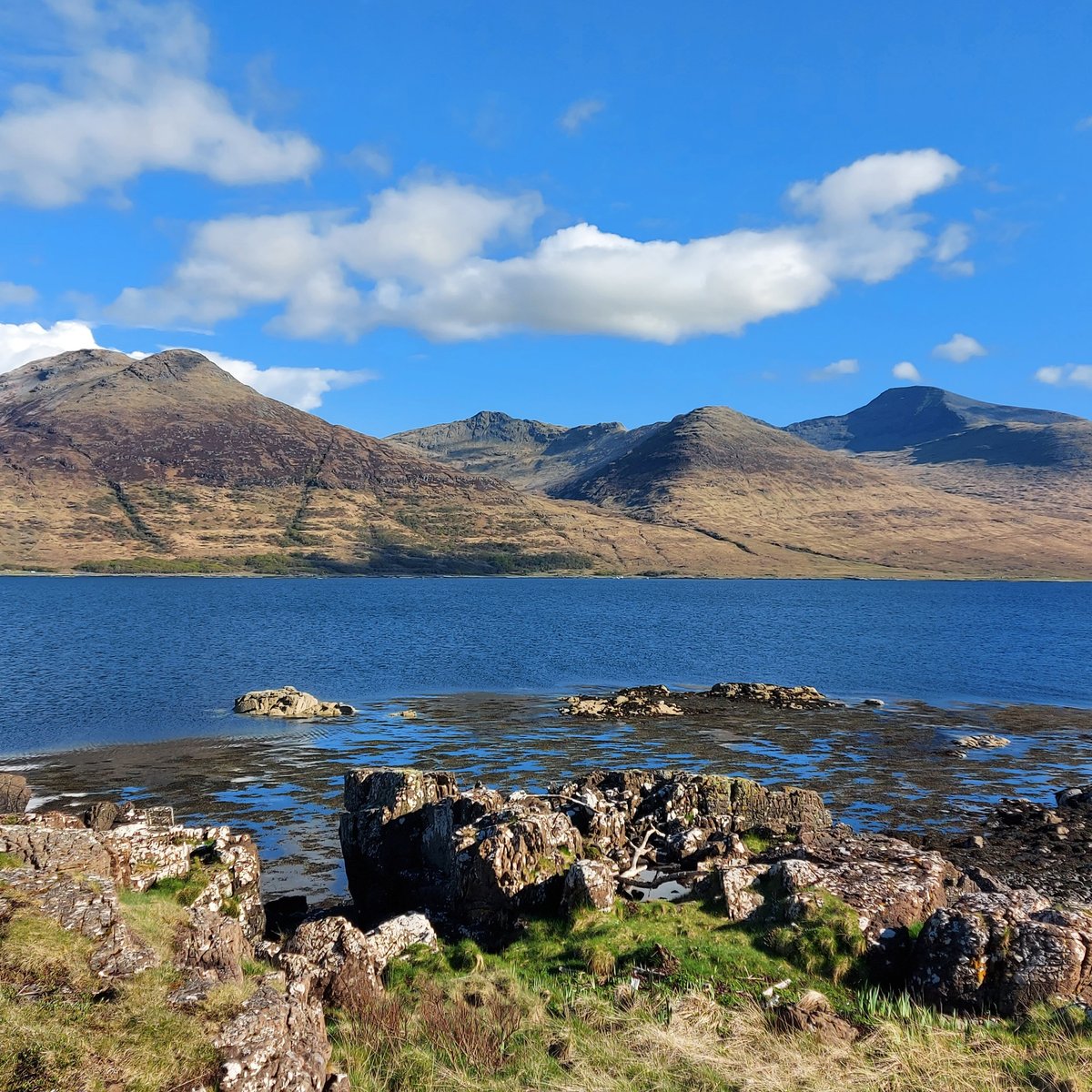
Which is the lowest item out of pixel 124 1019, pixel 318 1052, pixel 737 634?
pixel 737 634

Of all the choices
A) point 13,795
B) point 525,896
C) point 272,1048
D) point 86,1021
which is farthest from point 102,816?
point 272,1048

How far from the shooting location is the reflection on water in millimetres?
35531

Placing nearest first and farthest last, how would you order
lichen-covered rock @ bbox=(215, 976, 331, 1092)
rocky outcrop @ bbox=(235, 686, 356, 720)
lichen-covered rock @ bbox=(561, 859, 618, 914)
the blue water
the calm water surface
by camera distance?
1. lichen-covered rock @ bbox=(215, 976, 331, 1092)
2. lichen-covered rock @ bbox=(561, 859, 618, 914)
3. the calm water surface
4. rocky outcrop @ bbox=(235, 686, 356, 720)
5. the blue water

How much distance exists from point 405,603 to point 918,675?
120575 millimetres

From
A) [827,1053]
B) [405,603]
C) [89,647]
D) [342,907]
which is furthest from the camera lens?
[405,603]

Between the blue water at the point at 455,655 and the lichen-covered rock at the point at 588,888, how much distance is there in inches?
1589

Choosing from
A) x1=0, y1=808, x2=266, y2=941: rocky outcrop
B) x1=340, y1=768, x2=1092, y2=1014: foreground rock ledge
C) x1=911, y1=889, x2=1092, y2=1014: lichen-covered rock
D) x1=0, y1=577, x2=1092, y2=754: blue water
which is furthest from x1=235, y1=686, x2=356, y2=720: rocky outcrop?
x1=911, y1=889, x2=1092, y2=1014: lichen-covered rock

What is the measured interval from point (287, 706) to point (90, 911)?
46.8 meters

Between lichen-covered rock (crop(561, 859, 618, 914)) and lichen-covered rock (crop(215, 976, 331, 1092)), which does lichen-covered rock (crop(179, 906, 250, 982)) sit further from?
lichen-covered rock (crop(561, 859, 618, 914))

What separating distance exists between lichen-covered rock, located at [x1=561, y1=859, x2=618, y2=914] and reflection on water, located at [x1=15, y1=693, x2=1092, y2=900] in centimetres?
1015

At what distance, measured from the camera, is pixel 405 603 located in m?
183

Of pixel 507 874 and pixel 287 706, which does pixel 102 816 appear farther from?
pixel 287 706

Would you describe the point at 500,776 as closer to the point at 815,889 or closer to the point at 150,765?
the point at 150,765

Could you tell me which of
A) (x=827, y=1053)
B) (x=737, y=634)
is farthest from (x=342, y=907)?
(x=737, y=634)
